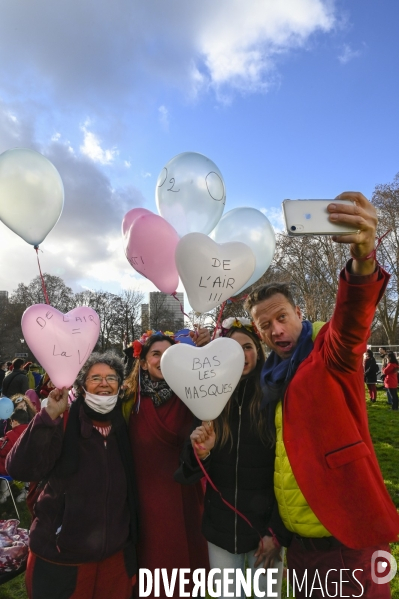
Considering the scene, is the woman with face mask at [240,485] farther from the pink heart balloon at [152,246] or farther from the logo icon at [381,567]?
the pink heart balloon at [152,246]

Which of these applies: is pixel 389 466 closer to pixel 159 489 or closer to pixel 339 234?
pixel 159 489

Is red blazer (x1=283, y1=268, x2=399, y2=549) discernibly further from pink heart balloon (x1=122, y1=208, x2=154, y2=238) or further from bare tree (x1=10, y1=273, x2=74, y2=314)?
bare tree (x1=10, y1=273, x2=74, y2=314)

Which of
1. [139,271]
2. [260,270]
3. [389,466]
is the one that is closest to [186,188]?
[139,271]

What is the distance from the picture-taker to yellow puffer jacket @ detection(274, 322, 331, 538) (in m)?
1.70

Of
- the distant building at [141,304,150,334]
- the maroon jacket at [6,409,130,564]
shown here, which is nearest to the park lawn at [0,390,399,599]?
the maroon jacket at [6,409,130,564]

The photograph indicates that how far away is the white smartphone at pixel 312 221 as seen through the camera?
137 cm

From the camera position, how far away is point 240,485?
6.88 feet

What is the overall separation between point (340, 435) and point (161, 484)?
3.95 feet

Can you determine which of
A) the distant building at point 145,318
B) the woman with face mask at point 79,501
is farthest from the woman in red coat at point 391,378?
the distant building at point 145,318

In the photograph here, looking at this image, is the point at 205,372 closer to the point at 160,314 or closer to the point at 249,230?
the point at 249,230

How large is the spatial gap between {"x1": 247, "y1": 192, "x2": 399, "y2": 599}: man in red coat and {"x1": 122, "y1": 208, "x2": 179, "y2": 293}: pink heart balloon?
1.17 m

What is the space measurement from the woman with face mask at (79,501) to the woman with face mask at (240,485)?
0.41 metres

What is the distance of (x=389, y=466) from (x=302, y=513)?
4.98 meters

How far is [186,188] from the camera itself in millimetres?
2721
